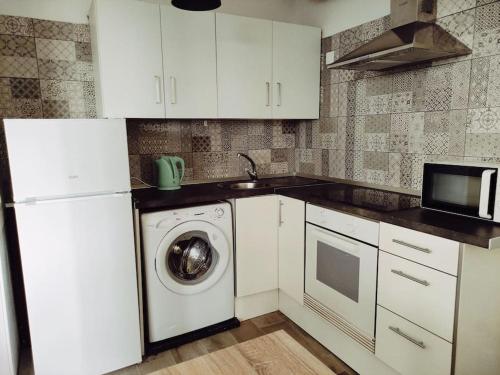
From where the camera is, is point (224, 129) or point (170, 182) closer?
point (170, 182)

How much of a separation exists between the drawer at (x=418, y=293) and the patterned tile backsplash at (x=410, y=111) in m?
0.74

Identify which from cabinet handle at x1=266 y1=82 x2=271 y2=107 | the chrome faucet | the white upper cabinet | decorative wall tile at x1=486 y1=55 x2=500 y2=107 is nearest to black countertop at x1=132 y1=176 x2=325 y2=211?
the chrome faucet

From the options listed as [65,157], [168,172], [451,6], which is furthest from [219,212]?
[451,6]

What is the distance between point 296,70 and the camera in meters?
2.76

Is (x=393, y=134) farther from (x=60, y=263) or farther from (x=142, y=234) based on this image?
(x=60, y=263)

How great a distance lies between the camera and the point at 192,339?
2.30m

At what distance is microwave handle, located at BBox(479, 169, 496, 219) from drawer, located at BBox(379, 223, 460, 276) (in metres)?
0.26

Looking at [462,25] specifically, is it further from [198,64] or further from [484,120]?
[198,64]

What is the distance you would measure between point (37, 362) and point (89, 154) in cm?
112

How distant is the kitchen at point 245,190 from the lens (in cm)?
160

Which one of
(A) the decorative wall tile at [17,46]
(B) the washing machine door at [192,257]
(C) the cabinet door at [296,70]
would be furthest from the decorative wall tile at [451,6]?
(A) the decorative wall tile at [17,46]

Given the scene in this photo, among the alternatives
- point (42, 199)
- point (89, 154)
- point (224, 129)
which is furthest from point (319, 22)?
point (42, 199)

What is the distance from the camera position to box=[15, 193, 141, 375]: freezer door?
1765mm

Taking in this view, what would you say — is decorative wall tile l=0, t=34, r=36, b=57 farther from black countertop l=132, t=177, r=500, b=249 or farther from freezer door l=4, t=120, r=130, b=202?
black countertop l=132, t=177, r=500, b=249
